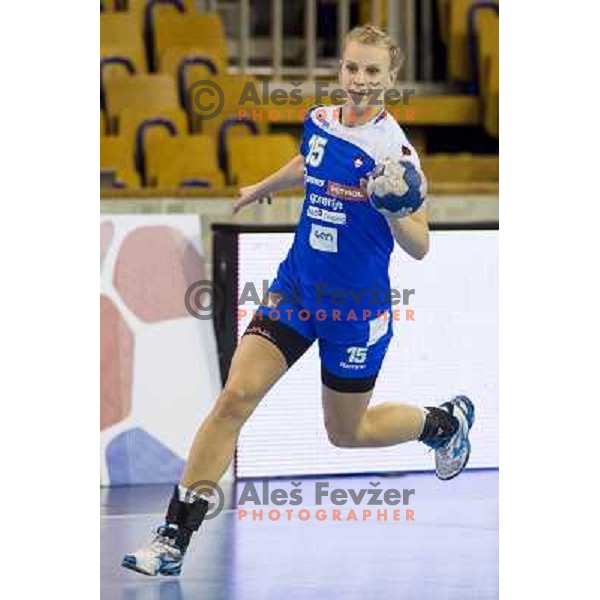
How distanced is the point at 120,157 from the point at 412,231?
4003mm

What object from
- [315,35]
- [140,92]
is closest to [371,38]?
[140,92]

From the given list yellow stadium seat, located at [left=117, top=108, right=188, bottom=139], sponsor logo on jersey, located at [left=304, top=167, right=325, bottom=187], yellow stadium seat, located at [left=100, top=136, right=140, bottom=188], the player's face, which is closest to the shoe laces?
sponsor logo on jersey, located at [left=304, top=167, right=325, bottom=187]

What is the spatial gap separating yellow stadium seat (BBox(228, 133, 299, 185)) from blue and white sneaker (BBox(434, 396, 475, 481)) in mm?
2860

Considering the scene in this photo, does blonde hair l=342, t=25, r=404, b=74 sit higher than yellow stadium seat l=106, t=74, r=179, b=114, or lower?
lower

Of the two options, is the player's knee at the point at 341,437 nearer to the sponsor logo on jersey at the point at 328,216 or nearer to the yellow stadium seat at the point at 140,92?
the sponsor logo on jersey at the point at 328,216

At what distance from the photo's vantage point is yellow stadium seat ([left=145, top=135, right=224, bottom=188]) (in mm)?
10992

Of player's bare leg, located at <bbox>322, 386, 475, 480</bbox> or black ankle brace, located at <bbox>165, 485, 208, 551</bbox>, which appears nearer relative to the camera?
black ankle brace, located at <bbox>165, 485, 208, 551</bbox>

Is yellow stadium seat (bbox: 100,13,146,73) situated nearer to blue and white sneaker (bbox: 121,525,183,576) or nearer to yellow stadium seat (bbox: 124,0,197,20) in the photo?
yellow stadium seat (bbox: 124,0,197,20)

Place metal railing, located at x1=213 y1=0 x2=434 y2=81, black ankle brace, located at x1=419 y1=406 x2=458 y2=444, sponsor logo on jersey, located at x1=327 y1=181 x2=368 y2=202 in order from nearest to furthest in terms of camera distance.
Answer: sponsor logo on jersey, located at x1=327 y1=181 x2=368 y2=202, black ankle brace, located at x1=419 y1=406 x2=458 y2=444, metal railing, located at x1=213 y1=0 x2=434 y2=81

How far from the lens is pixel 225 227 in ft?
31.0

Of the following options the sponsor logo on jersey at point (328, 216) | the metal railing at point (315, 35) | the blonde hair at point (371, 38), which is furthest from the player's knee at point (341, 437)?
the metal railing at point (315, 35)

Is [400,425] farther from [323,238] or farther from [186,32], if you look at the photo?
[186,32]

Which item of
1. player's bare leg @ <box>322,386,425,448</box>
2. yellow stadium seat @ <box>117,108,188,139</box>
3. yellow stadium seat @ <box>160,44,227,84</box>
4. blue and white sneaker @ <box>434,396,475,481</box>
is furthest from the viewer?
yellow stadium seat @ <box>160,44,227,84</box>
